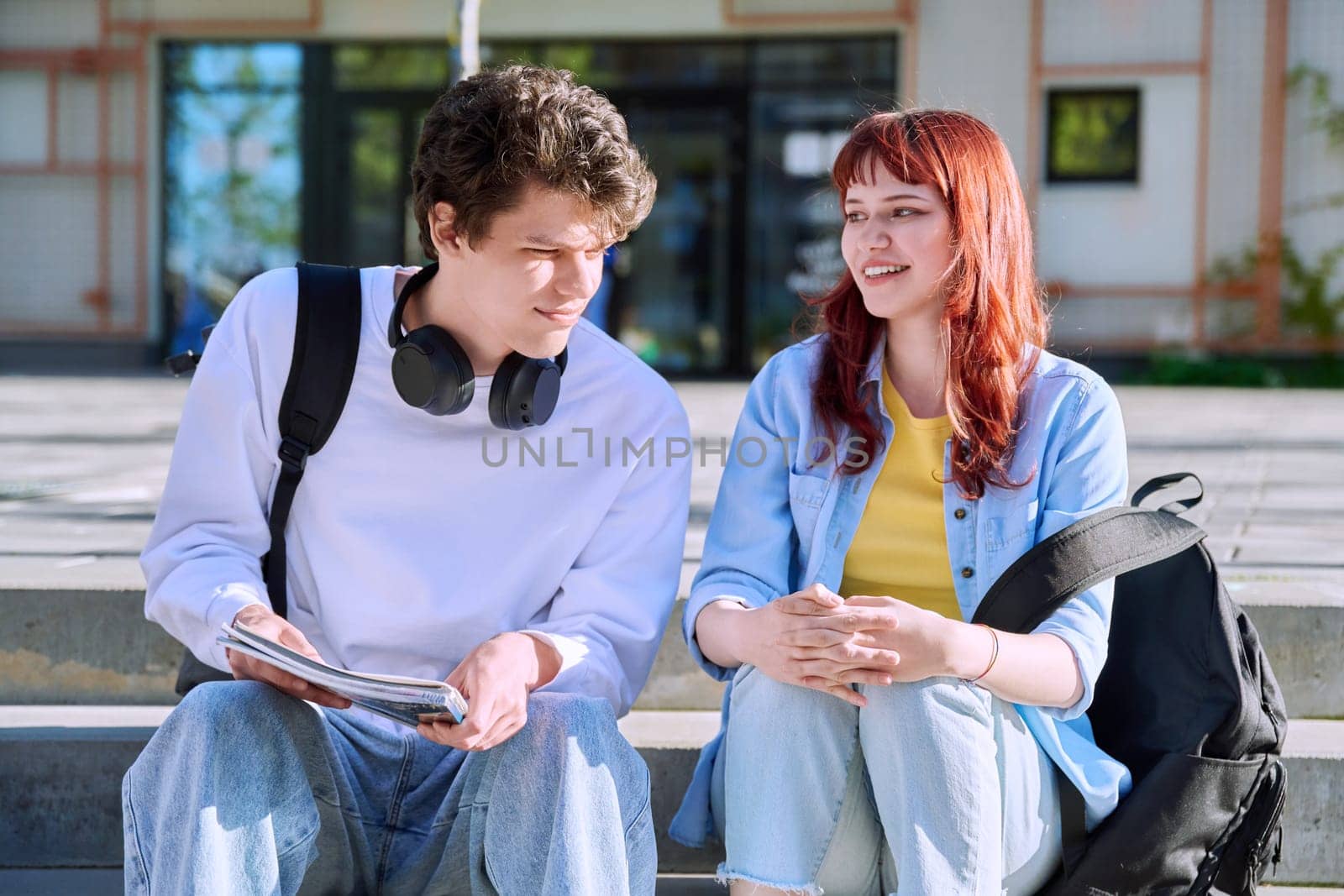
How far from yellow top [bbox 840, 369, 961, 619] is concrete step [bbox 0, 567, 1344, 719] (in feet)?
2.67

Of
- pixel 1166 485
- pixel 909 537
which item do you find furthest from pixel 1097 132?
pixel 909 537

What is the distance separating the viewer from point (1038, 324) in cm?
251

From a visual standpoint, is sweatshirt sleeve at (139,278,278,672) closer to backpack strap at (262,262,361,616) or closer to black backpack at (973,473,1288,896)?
backpack strap at (262,262,361,616)

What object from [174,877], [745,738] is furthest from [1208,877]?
[174,877]

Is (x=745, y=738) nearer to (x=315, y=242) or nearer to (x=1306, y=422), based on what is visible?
(x=1306, y=422)

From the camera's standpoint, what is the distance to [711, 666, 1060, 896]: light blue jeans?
207 centimetres

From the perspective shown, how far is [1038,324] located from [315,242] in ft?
36.0

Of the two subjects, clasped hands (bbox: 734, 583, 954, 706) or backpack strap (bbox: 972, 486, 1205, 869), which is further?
backpack strap (bbox: 972, 486, 1205, 869)

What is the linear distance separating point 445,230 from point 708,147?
1010 centimetres

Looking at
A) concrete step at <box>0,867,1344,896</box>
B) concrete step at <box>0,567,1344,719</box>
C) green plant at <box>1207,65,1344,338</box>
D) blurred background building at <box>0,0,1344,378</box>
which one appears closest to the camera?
concrete step at <box>0,867,1344,896</box>

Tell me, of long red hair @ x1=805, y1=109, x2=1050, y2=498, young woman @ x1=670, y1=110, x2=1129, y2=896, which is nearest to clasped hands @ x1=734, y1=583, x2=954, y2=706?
young woman @ x1=670, y1=110, x2=1129, y2=896

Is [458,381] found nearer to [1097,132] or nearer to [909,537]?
[909,537]

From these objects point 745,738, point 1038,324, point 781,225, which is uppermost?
point 781,225

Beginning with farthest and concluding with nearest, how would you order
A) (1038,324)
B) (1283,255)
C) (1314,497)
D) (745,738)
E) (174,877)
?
(1283,255), (1314,497), (1038,324), (745,738), (174,877)
